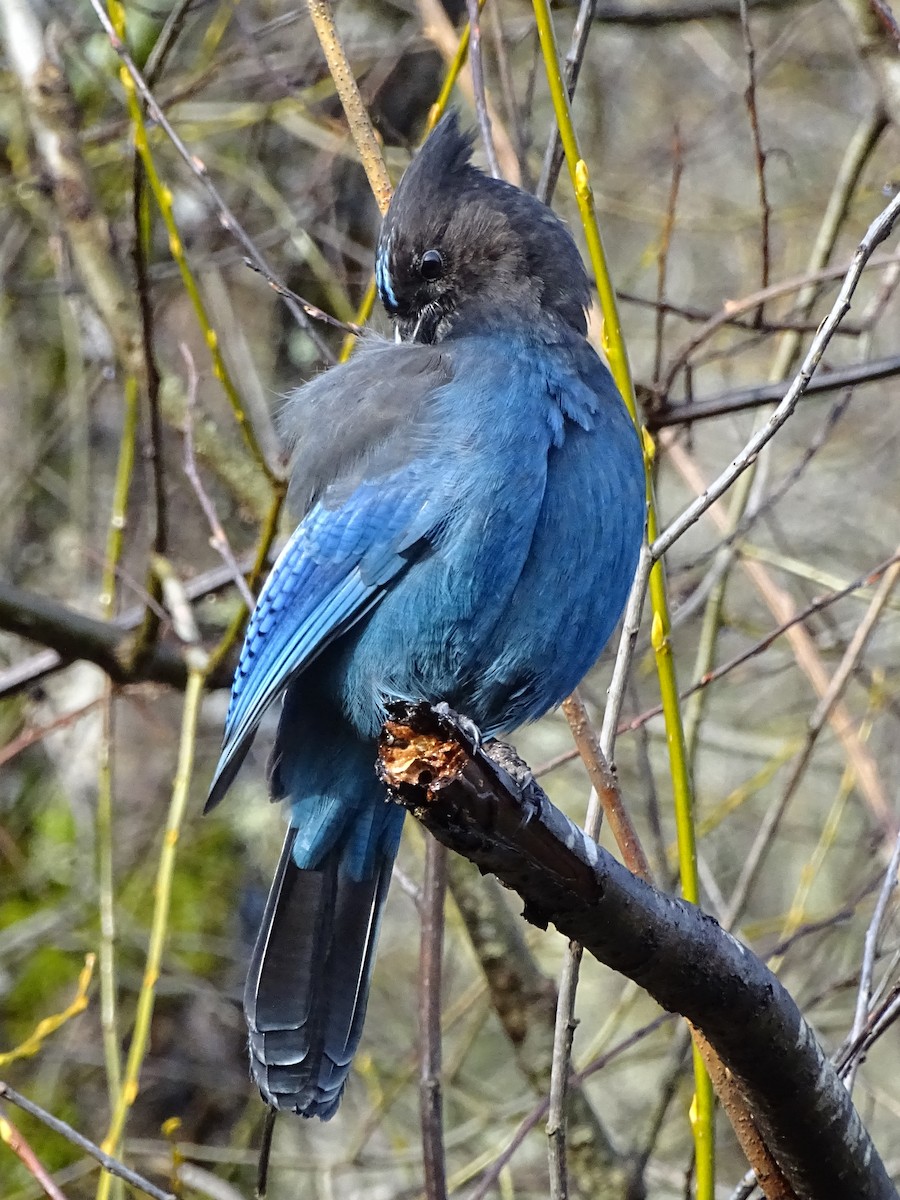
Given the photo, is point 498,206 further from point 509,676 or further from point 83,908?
point 83,908

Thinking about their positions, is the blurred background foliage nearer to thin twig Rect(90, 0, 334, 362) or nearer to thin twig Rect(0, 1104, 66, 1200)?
thin twig Rect(90, 0, 334, 362)

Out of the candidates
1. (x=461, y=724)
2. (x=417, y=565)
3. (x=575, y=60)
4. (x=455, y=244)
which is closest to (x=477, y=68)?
(x=575, y=60)

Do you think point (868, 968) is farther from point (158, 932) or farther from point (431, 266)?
point (431, 266)

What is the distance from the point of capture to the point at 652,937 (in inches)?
78.3

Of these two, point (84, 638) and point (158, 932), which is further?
point (84, 638)

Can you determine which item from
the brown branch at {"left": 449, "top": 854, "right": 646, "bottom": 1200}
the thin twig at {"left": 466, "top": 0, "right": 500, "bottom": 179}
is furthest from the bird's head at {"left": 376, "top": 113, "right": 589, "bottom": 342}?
the brown branch at {"left": 449, "top": 854, "right": 646, "bottom": 1200}

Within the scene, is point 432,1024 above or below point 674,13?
below

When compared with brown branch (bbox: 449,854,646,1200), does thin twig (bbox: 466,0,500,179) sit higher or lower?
higher

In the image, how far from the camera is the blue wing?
2.63 m

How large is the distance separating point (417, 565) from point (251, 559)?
1509mm

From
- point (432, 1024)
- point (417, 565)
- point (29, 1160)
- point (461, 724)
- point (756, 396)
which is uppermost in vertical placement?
point (756, 396)

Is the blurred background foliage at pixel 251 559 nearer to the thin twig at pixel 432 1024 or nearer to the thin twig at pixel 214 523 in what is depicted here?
the thin twig at pixel 214 523

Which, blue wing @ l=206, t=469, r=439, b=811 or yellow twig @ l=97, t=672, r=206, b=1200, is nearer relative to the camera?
blue wing @ l=206, t=469, r=439, b=811

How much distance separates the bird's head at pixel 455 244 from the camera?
3020mm
